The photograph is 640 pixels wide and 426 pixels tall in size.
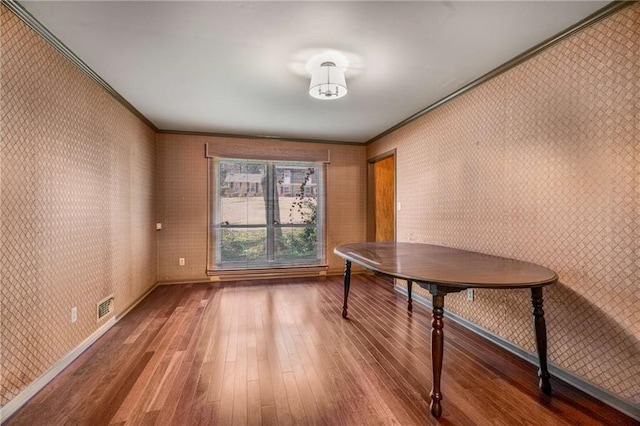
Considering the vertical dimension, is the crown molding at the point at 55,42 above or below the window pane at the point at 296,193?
above

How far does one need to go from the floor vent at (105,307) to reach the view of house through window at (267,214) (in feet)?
6.01

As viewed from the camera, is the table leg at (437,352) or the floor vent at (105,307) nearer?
the table leg at (437,352)

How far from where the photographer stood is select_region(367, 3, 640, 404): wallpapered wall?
5.35 feet

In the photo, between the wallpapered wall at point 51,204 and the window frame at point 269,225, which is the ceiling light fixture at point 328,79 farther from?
the window frame at point 269,225

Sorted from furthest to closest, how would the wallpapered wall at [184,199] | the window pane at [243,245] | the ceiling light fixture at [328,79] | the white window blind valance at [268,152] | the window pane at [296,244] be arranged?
the window pane at [296,244]
the window pane at [243,245]
the white window blind valance at [268,152]
the wallpapered wall at [184,199]
the ceiling light fixture at [328,79]

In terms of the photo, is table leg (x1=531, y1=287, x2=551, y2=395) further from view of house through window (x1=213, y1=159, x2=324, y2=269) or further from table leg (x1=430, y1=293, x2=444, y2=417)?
view of house through window (x1=213, y1=159, x2=324, y2=269)

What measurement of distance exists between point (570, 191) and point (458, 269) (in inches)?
36.5

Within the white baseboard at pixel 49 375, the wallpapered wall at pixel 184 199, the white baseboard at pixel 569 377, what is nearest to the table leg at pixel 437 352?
the white baseboard at pixel 569 377

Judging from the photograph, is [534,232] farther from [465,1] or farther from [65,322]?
[65,322]

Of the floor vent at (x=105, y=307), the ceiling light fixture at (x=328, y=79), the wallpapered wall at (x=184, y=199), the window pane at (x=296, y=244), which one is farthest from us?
the window pane at (x=296, y=244)

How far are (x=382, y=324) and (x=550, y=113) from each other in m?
2.25

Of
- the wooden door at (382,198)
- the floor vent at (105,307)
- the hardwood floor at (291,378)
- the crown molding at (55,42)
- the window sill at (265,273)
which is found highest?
the crown molding at (55,42)

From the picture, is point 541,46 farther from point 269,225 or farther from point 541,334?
point 269,225

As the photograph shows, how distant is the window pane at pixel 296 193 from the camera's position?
4906 mm
